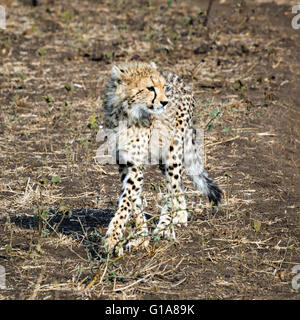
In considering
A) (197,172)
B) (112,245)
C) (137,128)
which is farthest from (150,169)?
(112,245)

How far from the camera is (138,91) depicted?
15.3 ft

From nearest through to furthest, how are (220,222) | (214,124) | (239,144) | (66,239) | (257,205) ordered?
(66,239)
(220,222)
(257,205)
(239,144)
(214,124)

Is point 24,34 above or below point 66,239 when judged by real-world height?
above

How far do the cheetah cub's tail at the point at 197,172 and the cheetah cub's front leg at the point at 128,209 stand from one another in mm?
663

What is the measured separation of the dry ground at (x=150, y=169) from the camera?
4.20 m

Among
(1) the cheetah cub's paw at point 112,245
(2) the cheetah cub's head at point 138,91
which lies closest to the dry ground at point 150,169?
(1) the cheetah cub's paw at point 112,245

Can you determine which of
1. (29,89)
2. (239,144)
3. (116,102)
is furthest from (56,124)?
(116,102)

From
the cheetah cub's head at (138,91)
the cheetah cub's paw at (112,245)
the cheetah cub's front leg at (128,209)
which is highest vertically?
the cheetah cub's head at (138,91)

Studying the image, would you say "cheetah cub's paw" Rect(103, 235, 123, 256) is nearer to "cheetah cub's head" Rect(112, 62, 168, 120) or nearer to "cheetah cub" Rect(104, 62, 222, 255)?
"cheetah cub" Rect(104, 62, 222, 255)

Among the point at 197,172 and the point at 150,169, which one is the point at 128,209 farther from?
the point at 150,169

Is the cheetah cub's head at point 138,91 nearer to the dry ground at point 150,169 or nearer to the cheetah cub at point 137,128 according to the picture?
the cheetah cub at point 137,128

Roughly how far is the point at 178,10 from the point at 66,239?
283 inches
